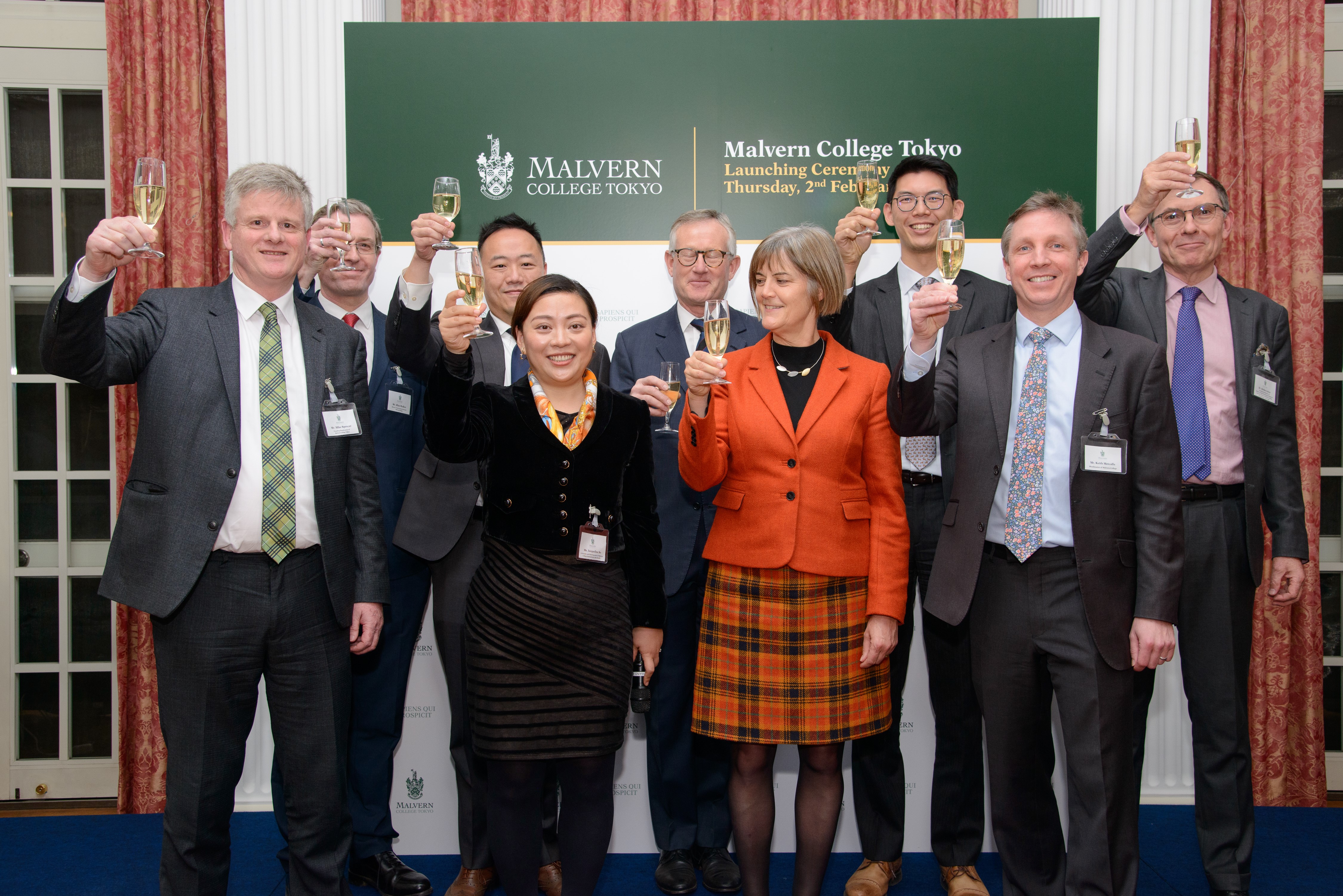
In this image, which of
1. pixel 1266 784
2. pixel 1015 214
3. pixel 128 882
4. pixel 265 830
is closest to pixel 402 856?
pixel 265 830

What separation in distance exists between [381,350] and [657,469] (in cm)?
101

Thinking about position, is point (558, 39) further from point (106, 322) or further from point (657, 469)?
point (106, 322)

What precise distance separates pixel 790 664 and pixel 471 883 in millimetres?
1360

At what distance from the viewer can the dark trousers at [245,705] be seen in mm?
2199

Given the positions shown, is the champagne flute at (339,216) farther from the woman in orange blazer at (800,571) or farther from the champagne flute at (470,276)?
the woman in orange blazer at (800,571)

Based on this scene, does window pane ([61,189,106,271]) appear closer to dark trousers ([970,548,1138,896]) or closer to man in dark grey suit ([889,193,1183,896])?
man in dark grey suit ([889,193,1183,896])

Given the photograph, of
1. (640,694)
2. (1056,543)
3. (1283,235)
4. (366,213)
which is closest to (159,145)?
(366,213)

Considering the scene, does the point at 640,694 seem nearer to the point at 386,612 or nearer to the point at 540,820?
the point at 540,820

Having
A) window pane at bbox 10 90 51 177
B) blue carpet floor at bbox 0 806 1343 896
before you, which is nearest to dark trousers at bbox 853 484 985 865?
blue carpet floor at bbox 0 806 1343 896

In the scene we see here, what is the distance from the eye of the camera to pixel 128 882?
3076mm

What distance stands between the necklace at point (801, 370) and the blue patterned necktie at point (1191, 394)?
3.63 ft

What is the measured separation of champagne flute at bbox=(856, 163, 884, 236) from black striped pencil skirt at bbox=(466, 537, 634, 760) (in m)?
1.48

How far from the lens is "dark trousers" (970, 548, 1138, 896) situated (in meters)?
2.31

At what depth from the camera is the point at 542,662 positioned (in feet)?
7.47
